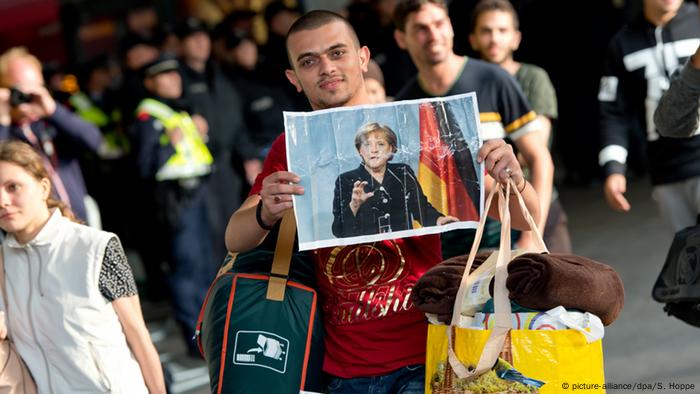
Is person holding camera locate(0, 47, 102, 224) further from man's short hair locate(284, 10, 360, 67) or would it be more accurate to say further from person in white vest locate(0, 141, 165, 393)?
man's short hair locate(284, 10, 360, 67)

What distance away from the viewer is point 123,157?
11.3 m

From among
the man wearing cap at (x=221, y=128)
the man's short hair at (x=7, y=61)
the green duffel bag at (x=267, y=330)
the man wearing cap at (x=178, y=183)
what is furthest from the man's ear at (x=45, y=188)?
the man wearing cap at (x=221, y=128)

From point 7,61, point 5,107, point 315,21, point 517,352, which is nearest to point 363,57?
point 315,21

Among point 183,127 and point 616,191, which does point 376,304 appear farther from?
point 183,127

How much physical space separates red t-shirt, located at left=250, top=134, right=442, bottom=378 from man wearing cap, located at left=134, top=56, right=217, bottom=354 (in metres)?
4.93

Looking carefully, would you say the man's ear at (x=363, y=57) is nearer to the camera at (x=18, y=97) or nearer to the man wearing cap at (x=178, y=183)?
the camera at (x=18, y=97)

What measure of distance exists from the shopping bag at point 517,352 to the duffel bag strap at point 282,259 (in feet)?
2.06

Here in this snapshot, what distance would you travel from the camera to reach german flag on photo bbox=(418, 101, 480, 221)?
3.60 metres

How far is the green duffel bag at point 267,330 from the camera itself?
376 centimetres

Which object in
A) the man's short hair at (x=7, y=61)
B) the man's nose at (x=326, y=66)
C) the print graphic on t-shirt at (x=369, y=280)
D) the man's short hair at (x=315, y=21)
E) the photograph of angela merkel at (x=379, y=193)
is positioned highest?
the man's short hair at (x=315, y=21)

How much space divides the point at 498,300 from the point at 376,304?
56 centimetres

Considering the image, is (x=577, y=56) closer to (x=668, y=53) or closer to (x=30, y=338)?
(x=668, y=53)

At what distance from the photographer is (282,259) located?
3.81 metres

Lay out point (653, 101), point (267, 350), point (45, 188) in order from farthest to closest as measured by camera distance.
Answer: point (653, 101) → point (45, 188) → point (267, 350)
